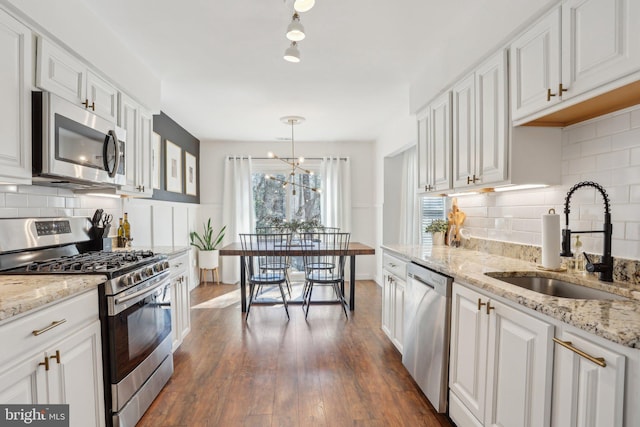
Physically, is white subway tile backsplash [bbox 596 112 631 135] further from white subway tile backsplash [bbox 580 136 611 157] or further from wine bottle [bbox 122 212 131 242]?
wine bottle [bbox 122 212 131 242]

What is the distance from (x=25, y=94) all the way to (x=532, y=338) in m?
2.50

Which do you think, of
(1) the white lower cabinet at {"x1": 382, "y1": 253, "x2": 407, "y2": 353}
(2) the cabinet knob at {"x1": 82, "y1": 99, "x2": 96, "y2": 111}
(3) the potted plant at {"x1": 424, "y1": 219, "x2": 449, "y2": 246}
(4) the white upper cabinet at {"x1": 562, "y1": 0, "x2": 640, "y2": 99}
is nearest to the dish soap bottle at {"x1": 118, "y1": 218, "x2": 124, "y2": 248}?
(2) the cabinet knob at {"x1": 82, "y1": 99, "x2": 96, "y2": 111}

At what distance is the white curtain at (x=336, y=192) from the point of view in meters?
5.78

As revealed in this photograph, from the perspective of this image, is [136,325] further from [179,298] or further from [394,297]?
[394,297]

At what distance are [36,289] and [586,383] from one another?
6.57ft

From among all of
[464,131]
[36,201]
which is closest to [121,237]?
[36,201]

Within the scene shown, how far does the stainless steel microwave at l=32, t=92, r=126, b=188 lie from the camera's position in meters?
1.70

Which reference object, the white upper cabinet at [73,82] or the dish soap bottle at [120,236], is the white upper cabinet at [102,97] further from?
the dish soap bottle at [120,236]

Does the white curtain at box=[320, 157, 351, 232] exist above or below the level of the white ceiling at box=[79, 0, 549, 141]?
below

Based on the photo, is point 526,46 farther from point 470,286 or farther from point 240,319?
point 240,319

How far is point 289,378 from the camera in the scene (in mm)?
A: 2461

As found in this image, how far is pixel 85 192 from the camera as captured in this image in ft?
8.05

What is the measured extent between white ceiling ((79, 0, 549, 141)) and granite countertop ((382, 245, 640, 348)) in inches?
51.0

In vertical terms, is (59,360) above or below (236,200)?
below
